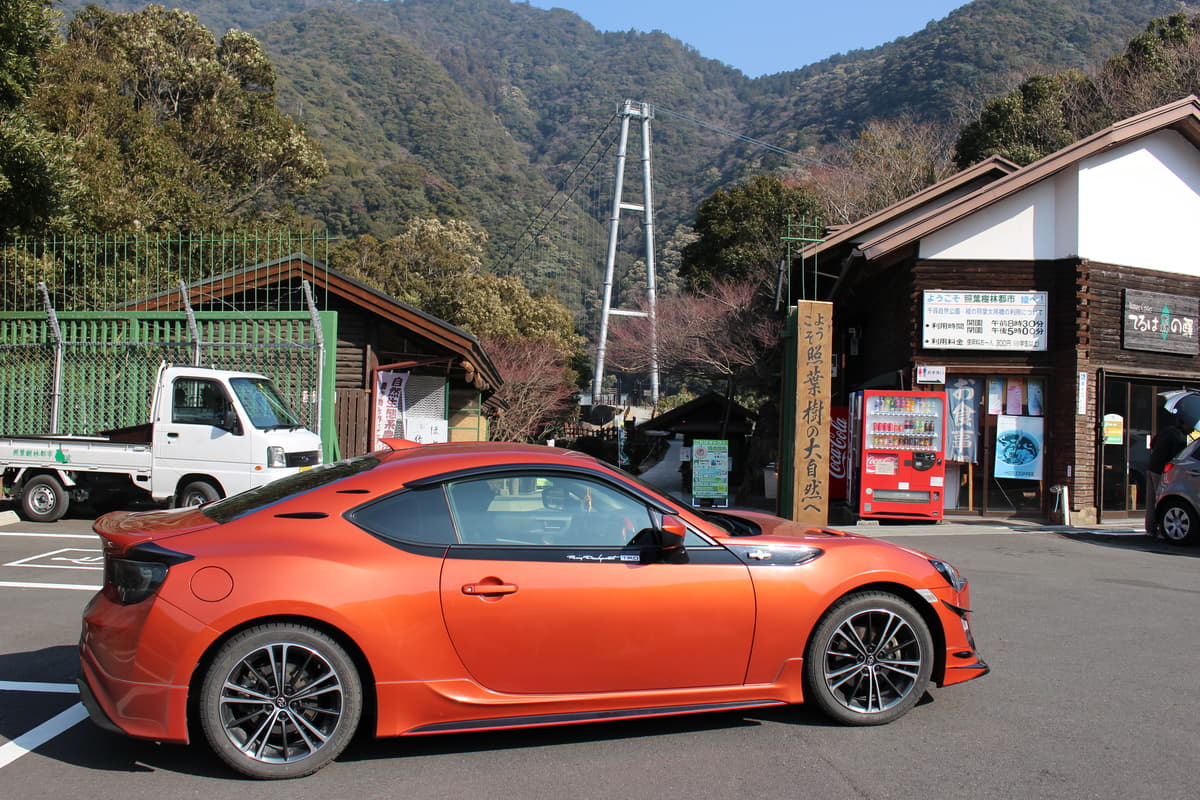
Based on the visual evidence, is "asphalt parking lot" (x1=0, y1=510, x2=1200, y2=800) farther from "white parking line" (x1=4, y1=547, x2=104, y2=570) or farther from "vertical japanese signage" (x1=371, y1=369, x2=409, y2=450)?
"vertical japanese signage" (x1=371, y1=369, x2=409, y2=450)

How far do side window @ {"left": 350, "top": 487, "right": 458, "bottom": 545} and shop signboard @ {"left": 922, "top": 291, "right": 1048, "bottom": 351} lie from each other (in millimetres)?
13056

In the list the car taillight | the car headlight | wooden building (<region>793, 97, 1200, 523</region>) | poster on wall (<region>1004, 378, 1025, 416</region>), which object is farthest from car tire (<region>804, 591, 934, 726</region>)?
poster on wall (<region>1004, 378, 1025, 416</region>)

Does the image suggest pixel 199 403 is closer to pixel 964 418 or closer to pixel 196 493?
pixel 196 493

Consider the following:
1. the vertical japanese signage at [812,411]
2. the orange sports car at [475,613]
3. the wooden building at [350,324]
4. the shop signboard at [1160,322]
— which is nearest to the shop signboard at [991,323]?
the shop signboard at [1160,322]

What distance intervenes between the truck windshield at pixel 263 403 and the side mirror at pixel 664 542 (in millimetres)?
8566

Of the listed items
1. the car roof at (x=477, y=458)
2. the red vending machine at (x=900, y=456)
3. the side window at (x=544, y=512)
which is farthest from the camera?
the red vending machine at (x=900, y=456)

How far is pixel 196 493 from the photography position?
11531 mm

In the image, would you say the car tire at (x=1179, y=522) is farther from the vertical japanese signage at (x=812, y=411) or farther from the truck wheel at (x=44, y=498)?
the truck wheel at (x=44, y=498)

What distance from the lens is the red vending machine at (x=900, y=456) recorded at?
14.6 m

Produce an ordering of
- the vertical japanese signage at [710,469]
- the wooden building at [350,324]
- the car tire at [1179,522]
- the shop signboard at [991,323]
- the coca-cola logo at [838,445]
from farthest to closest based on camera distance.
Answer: the coca-cola logo at [838,445] < the vertical japanese signage at [710,469] < the wooden building at [350,324] < the shop signboard at [991,323] < the car tire at [1179,522]

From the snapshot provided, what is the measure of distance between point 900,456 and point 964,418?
1.83 m

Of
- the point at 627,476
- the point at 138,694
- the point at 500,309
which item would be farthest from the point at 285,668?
the point at 500,309

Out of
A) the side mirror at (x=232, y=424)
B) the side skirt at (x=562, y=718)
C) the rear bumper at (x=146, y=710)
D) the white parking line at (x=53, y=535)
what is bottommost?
the white parking line at (x=53, y=535)

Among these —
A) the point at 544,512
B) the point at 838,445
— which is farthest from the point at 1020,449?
the point at 544,512
